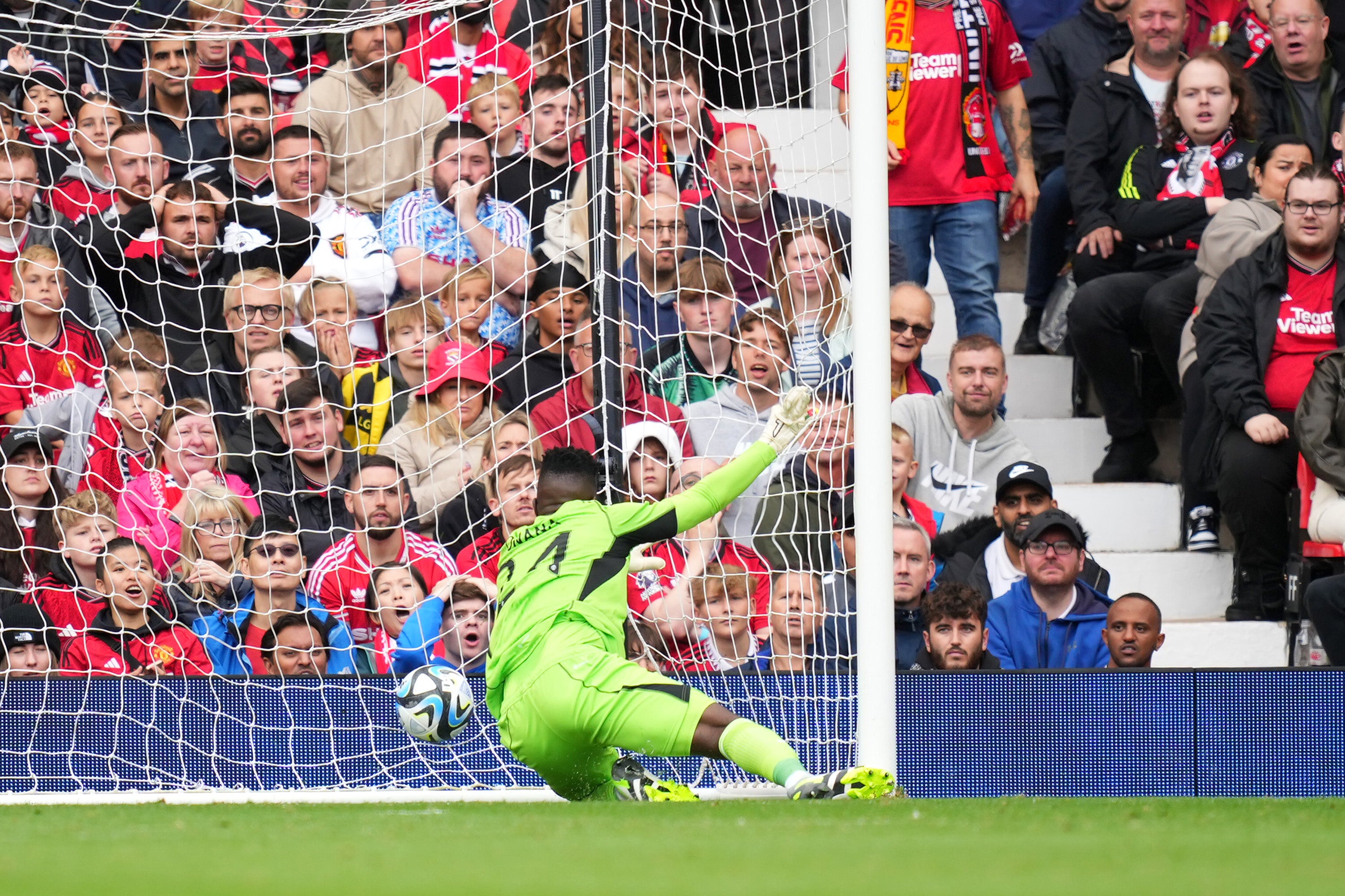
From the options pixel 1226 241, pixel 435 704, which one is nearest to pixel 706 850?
pixel 435 704

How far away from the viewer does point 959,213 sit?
7328 millimetres

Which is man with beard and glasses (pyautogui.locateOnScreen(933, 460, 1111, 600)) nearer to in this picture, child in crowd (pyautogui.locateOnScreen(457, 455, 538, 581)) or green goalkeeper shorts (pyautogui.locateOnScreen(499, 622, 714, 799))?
child in crowd (pyautogui.locateOnScreen(457, 455, 538, 581))

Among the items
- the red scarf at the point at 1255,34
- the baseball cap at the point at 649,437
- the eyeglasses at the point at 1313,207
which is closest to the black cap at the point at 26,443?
the baseball cap at the point at 649,437

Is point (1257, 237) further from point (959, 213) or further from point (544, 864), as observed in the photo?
point (544, 864)

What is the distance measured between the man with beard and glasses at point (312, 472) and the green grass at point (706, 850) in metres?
1.92

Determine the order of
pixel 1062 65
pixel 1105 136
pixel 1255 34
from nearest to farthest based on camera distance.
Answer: pixel 1105 136 < pixel 1255 34 < pixel 1062 65

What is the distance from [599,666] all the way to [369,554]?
1800 millimetres

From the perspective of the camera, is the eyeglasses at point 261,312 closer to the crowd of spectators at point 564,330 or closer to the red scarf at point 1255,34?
the crowd of spectators at point 564,330

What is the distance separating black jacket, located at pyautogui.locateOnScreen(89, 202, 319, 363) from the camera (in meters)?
6.66

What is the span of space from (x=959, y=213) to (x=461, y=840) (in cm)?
465

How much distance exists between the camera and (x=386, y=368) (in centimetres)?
661

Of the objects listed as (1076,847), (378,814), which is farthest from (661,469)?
(1076,847)

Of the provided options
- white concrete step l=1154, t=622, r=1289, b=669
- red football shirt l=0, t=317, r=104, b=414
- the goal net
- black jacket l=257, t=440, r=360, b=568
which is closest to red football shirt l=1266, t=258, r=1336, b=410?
white concrete step l=1154, t=622, r=1289, b=669

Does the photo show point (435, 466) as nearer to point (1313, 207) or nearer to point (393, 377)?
point (393, 377)
